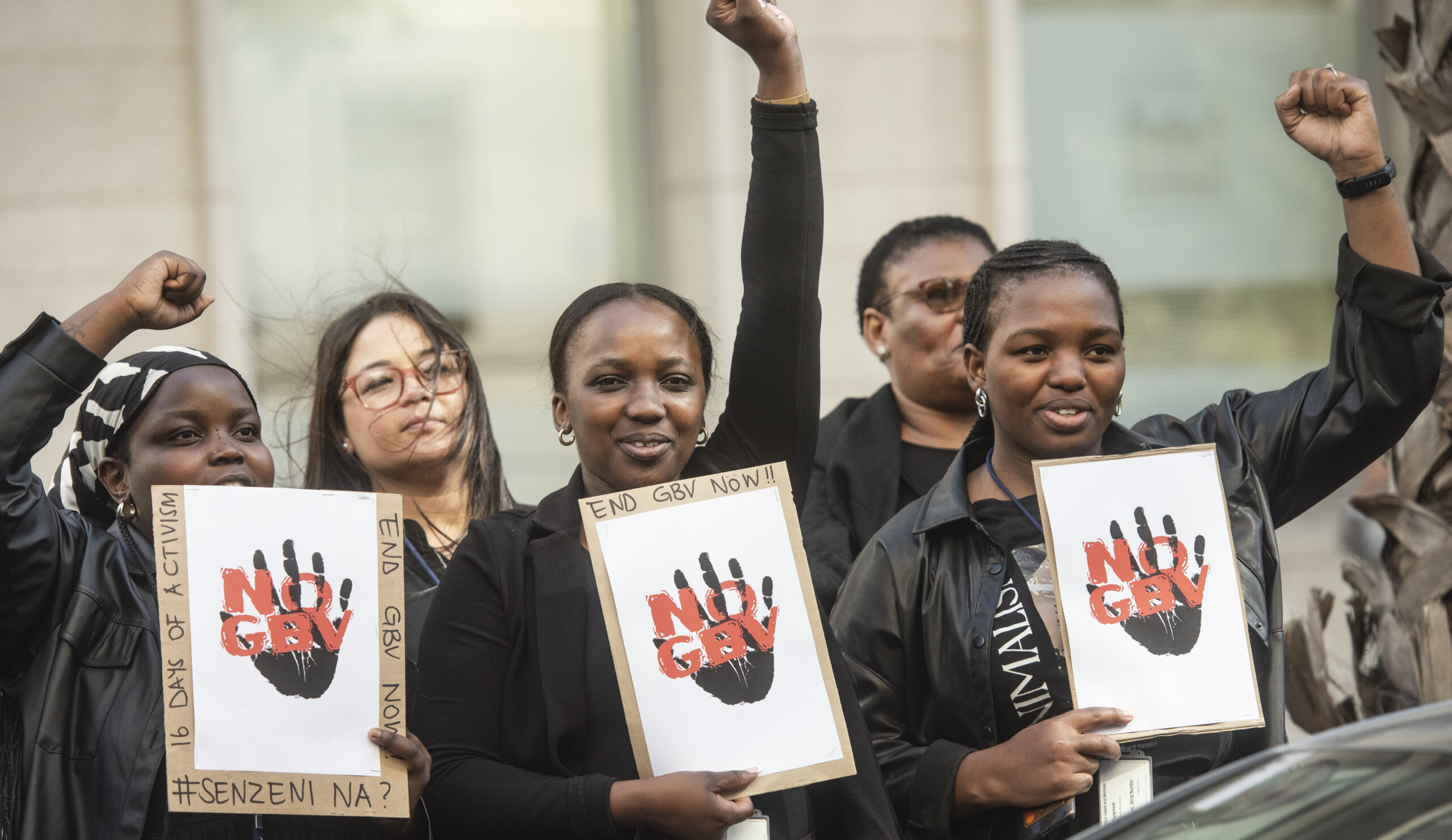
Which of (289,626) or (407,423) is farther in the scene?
(407,423)

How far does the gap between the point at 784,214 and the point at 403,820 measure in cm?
118

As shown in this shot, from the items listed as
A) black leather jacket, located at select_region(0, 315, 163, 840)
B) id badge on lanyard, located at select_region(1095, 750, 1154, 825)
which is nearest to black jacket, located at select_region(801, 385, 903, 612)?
id badge on lanyard, located at select_region(1095, 750, 1154, 825)

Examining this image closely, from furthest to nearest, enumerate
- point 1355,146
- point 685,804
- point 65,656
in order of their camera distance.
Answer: point 1355,146, point 65,656, point 685,804

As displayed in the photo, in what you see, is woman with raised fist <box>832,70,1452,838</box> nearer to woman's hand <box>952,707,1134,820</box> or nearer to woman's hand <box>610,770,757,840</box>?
woman's hand <box>952,707,1134,820</box>

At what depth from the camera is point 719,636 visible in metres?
2.25

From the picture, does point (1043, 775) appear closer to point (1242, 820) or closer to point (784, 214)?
point (1242, 820)

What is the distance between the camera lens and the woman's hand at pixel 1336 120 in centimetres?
254

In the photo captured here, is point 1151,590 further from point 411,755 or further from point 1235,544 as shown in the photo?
point 411,755

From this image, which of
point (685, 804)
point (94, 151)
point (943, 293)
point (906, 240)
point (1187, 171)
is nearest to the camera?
point (685, 804)

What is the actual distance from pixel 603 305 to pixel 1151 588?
101 centimetres

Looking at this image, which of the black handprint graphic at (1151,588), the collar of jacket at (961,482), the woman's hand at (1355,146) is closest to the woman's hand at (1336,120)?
the woman's hand at (1355,146)

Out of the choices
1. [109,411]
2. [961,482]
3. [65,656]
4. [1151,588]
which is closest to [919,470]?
[961,482]

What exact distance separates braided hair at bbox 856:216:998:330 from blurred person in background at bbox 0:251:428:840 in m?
1.82

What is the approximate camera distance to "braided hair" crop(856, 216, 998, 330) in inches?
150
